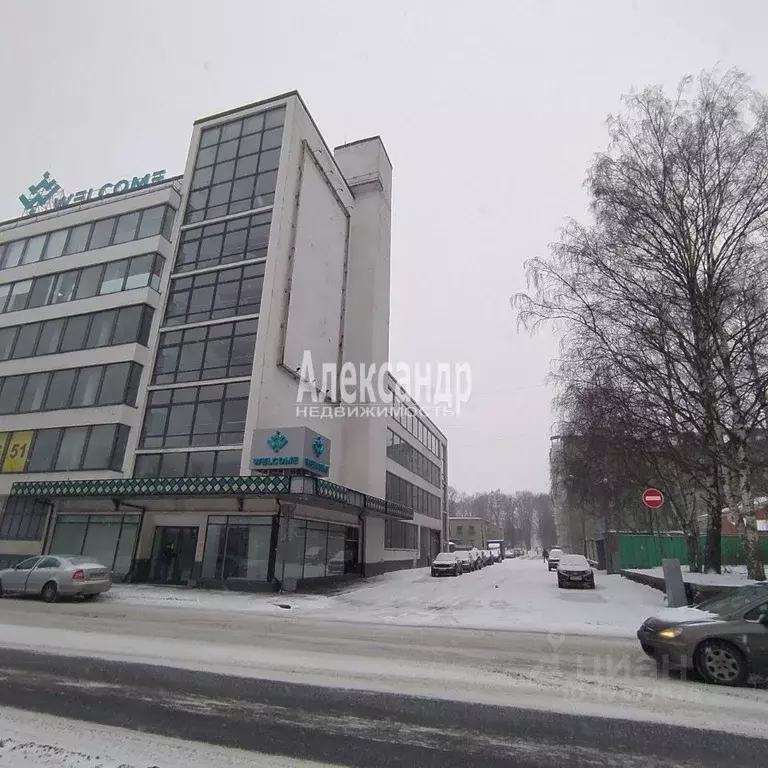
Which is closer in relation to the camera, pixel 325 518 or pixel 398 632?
pixel 398 632

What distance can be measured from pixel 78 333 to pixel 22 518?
10272 millimetres

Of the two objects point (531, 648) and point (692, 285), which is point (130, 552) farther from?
point (692, 285)

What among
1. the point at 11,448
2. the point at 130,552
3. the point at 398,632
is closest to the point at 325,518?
the point at 130,552

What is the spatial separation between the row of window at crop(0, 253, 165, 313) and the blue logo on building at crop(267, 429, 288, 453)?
1238 centimetres

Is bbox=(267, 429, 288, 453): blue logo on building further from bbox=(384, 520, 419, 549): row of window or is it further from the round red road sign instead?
bbox=(384, 520, 419, 549): row of window

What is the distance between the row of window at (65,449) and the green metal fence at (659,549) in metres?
28.5

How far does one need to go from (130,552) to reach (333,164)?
Result: 86.1ft

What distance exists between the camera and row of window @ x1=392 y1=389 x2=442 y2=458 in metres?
40.8

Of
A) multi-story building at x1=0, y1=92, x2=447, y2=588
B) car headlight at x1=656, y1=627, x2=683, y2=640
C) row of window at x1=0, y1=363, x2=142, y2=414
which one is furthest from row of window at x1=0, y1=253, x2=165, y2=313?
car headlight at x1=656, y1=627, x2=683, y2=640

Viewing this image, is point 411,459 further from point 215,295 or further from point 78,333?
point 78,333

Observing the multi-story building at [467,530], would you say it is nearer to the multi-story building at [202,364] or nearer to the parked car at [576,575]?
the multi-story building at [202,364]

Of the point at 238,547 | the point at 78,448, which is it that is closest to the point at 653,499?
the point at 238,547

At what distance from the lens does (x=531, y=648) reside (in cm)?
919

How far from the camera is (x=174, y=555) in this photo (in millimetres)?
22828
